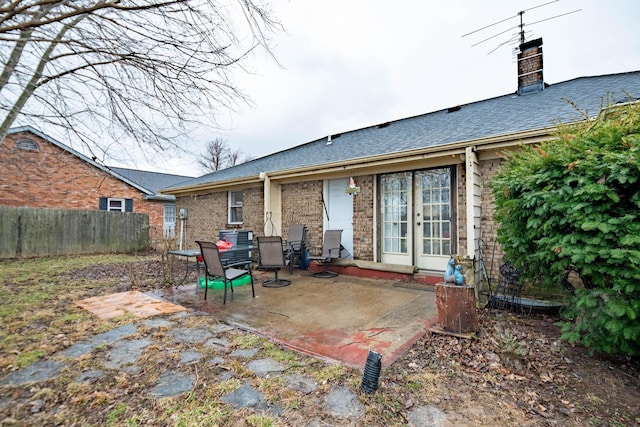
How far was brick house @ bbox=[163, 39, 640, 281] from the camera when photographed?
5129 millimetres

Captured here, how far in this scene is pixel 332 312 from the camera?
4.21 m

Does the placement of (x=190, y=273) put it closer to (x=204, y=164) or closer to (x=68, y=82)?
(x=68, y=82)

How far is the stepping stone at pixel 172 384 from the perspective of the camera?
7.53ft

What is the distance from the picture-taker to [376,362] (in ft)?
7.38

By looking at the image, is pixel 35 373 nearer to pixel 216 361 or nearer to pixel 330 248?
pixel 216 361

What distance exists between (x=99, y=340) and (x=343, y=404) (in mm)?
2804

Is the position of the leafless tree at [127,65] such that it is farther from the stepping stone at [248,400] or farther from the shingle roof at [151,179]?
the shingle roof at [151,179]

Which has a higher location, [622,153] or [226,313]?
[622,153]

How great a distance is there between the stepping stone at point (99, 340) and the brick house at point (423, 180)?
455 cm

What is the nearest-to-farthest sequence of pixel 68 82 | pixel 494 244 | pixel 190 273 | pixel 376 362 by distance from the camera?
pixel 376 362
pixel 68 82
pixel 494 244
pixel 190 273

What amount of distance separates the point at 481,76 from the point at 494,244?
8002 millimetres

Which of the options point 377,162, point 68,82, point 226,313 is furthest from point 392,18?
point 226,313

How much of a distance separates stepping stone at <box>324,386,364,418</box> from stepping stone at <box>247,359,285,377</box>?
22.6 inches

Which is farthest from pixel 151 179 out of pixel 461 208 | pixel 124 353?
pixel 461 208
